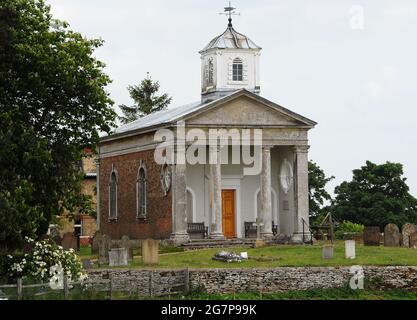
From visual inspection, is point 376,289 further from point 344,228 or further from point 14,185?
point 344,228

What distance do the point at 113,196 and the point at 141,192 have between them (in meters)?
4.59

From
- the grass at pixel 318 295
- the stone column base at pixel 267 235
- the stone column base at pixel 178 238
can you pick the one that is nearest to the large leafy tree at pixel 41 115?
the grass at pixel 318 295

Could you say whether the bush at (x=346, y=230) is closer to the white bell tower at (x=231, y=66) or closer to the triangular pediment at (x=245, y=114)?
the triangular pediment at (x=245, y=114)

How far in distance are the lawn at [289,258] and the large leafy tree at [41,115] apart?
4844 millimetres

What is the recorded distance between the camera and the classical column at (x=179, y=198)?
196 ft

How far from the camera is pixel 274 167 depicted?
214 ft

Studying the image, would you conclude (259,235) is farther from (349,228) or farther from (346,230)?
(349,228)

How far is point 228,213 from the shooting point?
6384cm

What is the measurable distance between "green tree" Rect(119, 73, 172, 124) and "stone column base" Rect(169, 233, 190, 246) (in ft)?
143

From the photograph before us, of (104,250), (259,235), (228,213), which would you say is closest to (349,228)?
(228,213)

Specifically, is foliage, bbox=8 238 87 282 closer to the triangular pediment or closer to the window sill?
the triangular pediment

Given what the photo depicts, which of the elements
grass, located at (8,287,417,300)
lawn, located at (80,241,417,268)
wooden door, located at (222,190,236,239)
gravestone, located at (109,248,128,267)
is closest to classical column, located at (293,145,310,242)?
wooden door, located at (222,190,236,239)
